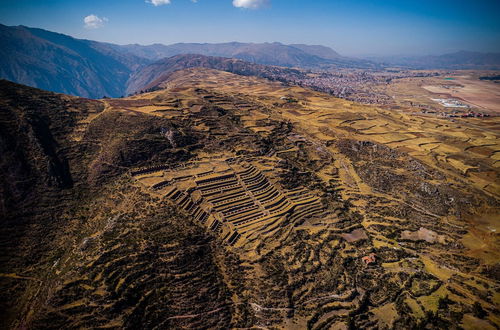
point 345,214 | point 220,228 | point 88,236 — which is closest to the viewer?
point 88,236

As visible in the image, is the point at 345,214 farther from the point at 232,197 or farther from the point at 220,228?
the point at 220,228

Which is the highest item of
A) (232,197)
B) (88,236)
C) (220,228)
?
(232,197)

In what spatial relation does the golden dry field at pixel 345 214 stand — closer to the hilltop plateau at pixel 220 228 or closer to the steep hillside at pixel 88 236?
the hilltop plateau at pixel 220 228

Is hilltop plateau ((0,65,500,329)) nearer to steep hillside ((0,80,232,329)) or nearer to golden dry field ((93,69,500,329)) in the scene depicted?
steep hillside ((0,80,232,329))

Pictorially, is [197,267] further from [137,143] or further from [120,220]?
[137,143]

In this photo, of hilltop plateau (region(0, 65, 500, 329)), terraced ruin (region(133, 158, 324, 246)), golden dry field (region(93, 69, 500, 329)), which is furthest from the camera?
terraced ruin (region(133, 158, 324, 246))

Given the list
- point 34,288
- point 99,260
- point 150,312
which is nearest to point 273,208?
point 150,312

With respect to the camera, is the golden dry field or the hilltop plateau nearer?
the hilltop plateau

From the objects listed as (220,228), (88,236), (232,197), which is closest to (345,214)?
(232,197)

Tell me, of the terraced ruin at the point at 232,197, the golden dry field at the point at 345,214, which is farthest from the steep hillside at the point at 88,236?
the golden dry field at the point at 345,214

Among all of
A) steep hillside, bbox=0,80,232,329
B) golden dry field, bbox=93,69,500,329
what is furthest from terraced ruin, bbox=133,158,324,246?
steep hillside, bbox=0,80,232,329
